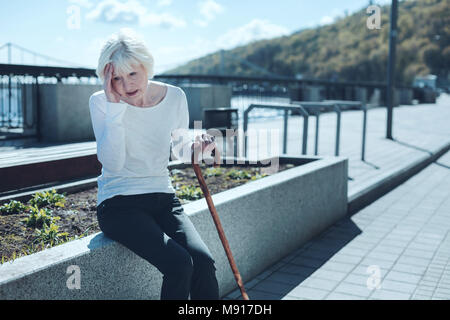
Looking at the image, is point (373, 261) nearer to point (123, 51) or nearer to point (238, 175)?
point (238, 175)

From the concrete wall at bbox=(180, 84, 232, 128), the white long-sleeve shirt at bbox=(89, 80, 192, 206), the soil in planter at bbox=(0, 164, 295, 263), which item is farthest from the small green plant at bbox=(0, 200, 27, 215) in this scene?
the concrete wall at bbox=(180, 84, 232, 128)

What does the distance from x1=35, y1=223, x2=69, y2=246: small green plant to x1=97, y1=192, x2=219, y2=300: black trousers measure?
16.2 inches

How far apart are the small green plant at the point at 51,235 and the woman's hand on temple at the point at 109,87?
882mm

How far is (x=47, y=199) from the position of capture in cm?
376

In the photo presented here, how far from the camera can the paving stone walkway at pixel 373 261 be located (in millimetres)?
3863

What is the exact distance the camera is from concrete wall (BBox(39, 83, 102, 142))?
8914 mm

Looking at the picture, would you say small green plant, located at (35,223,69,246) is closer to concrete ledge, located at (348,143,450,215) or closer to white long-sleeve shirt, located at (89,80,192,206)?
white long-sleeve shirt, located at (89,80,192,206)

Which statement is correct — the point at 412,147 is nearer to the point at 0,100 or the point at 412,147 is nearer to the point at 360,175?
the point at 360,175

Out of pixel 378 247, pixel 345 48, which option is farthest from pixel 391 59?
pixel 345 48

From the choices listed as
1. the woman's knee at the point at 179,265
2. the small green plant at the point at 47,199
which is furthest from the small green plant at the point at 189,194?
the woman's knee at the point at 179,265

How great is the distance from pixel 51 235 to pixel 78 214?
0.59m

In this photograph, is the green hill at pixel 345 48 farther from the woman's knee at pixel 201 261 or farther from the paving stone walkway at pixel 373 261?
the woman's knee at pixel 201 261
